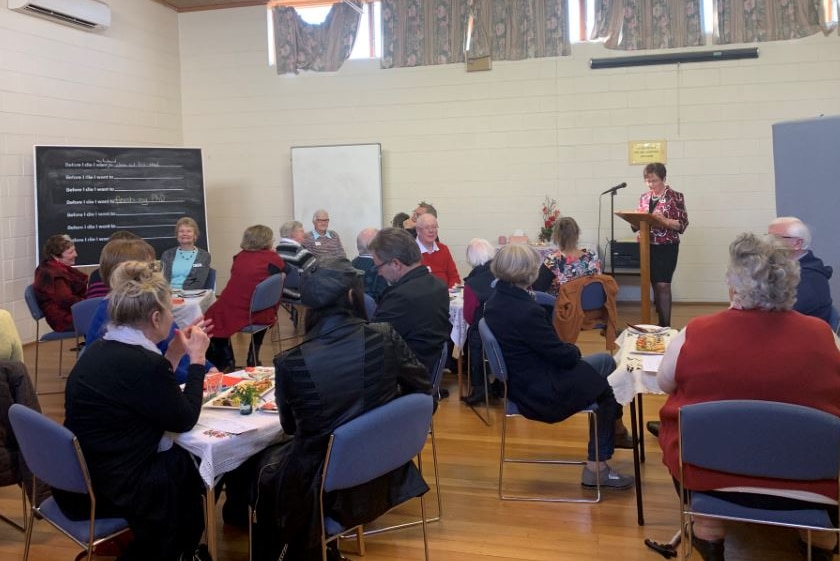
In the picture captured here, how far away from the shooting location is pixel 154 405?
229cm

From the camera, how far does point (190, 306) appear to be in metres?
4.88

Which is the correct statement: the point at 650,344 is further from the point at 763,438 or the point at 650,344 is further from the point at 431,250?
the point at 431,250

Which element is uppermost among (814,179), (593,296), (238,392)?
(814,179)

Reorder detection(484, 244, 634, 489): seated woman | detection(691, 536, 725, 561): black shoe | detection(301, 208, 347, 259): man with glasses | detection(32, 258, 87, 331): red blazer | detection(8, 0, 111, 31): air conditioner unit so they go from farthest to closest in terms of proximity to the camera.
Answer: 1. detection(301, 208, 347, 259): man with glasses
2. detection(8, 0, 111, 31): air conditioner unit
3. detection(32, 258, 87, 331): red blazer
4. detection(484, 244, 634, 489): seated woman
5. detection(691, 536, 725, 561): black shoe

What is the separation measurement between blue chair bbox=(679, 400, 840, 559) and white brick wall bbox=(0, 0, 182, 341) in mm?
6514

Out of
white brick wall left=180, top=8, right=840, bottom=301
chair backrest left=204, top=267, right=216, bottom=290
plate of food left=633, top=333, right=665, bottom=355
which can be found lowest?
plate of food left=633, top=333, right=665, bottom=355

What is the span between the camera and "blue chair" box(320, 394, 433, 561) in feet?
7.20

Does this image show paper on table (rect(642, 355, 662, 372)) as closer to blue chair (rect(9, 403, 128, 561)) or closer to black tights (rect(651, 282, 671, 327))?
blue chair (rect(9, 403, 128, 561))

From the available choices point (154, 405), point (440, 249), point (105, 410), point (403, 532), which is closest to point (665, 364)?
point (403, 532)

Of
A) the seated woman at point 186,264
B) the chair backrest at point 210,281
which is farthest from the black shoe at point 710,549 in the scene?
the chair backrest at point 210,281

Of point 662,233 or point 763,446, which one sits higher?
point 662,233

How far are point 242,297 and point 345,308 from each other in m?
3.00

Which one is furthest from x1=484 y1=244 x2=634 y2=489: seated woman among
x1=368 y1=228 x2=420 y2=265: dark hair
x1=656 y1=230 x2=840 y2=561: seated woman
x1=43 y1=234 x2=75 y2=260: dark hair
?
x1=43 y1=234 x2=75 y2=260: dark hair

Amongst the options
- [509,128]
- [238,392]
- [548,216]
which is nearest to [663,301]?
[548,216]
